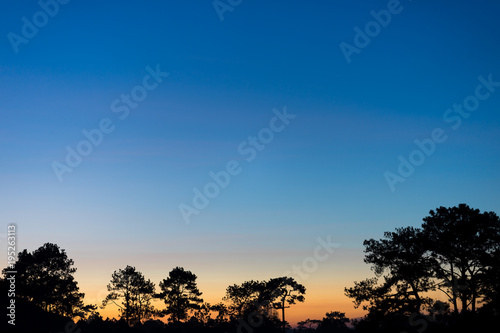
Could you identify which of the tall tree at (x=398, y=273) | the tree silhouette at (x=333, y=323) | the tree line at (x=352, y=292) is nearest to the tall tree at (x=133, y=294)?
the tree line at (x=352, y=292)

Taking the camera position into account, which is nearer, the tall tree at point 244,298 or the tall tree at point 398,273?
the tall tree at point 398,273

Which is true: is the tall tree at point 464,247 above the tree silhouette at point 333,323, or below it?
above

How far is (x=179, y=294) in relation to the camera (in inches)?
3381

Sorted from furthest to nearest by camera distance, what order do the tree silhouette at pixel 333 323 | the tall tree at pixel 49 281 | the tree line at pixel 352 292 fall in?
the tree silhouette at pixel 333 323
the tall tree at pixel 49 281
the tree line at pixel 352 292

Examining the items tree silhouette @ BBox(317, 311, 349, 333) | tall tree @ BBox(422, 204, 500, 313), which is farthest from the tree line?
tree silhouette @ BBox(317, 311, 349, 333)

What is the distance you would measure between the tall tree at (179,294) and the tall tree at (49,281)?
16414 mm

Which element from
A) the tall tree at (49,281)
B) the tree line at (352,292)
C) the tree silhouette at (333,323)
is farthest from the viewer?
the tree silhouette at (333,323)

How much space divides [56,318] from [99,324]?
411 inches

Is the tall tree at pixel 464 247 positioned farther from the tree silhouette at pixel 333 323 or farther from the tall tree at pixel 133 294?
the tree silhouette at pixel 333 323

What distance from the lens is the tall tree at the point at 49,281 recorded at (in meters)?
68.2

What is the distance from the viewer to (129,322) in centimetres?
8331

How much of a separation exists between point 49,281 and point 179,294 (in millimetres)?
24806

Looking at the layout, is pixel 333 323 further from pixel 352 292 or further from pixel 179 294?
pixel 352 292

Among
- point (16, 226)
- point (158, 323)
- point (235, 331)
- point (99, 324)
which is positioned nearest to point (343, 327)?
point (235, 331)
